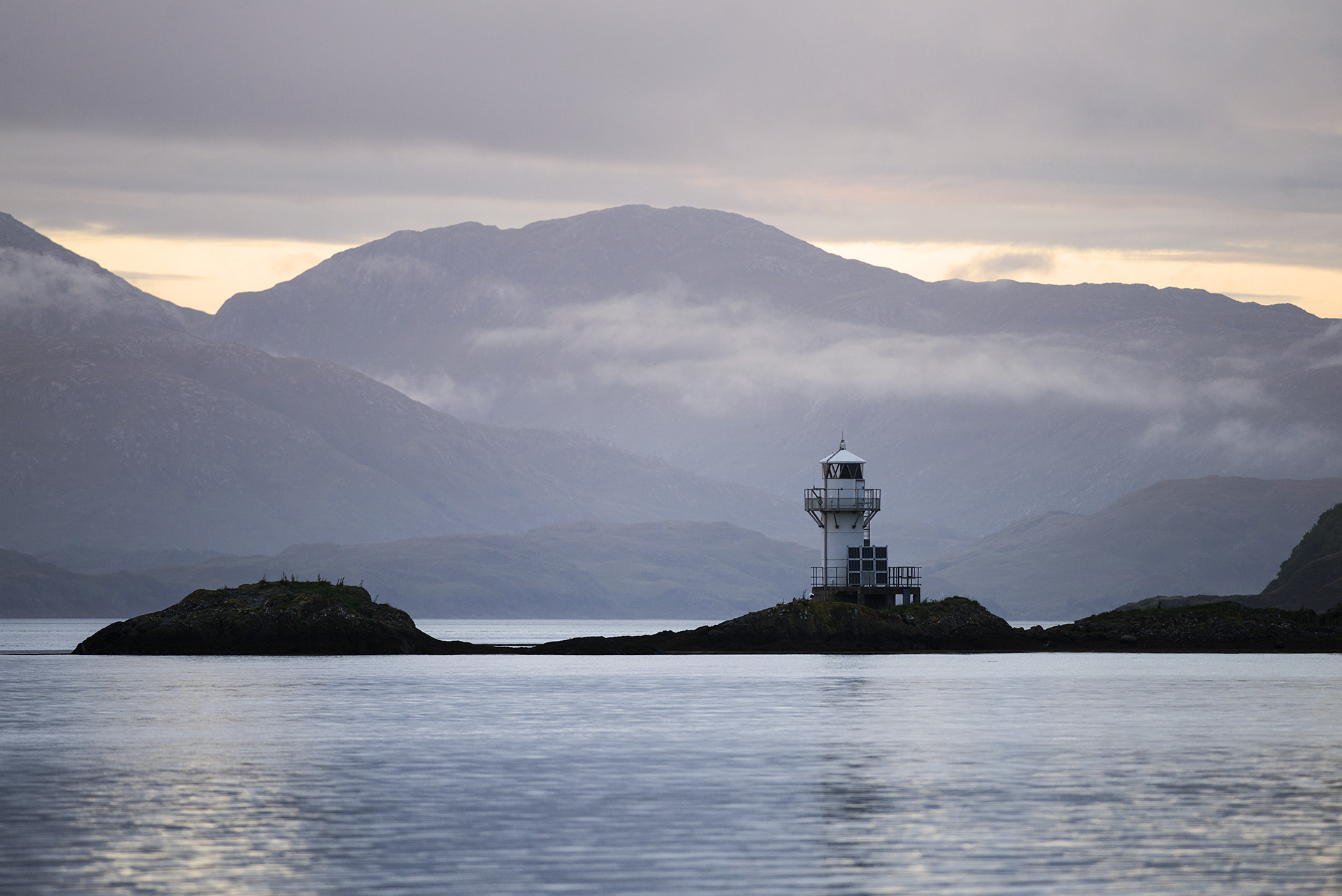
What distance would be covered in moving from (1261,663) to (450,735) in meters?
79.1

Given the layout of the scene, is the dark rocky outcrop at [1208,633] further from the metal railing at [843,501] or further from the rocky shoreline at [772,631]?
the metal railing at [843,501]

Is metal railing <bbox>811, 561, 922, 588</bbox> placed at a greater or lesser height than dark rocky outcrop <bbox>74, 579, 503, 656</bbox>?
greater

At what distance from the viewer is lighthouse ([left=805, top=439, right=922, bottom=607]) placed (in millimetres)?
121375

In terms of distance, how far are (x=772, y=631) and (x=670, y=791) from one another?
82883 mm

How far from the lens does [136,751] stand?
165 feet

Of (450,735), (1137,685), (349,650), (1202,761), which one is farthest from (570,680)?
(1202,761)

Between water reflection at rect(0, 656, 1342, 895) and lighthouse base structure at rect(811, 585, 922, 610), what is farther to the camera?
lighthouse base structure at rect(811, 585, 922, 610)

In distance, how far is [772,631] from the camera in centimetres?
12250

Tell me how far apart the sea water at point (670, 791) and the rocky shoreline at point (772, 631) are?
3090 cm

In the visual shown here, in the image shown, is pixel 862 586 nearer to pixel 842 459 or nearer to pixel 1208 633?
pixel 842 459

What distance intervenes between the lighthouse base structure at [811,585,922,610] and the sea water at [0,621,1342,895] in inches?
1548

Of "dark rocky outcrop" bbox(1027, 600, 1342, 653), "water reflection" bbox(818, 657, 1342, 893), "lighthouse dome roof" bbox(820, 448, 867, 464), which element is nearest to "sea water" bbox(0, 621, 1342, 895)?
"water reflection" bbox(818, 657, 1342, 893)

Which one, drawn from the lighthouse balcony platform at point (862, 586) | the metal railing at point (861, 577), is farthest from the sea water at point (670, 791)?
the metal railing at point (861, 577)

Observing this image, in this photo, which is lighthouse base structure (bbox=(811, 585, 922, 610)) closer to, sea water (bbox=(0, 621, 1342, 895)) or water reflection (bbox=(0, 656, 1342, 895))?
sea water (bbox=(0, 621, 1342, 895))
